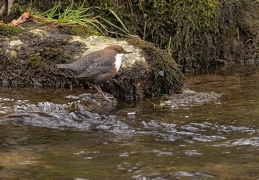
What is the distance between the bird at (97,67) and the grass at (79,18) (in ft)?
3.29

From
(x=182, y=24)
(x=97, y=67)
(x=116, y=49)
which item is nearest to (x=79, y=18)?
(x=116, y=49)

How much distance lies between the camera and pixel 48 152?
4090mm

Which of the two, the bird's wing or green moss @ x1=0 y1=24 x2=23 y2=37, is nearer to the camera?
the bird's wing

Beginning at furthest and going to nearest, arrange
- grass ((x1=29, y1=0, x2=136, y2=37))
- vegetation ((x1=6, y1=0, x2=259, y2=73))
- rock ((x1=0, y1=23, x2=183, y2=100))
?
vegetation ((x1=6, y1=0, x2=259, y2=73)), grass ((x1=29, y1=0, x2=136, y2=37)), rock ((x1=0, y1=23, x2=183, y2=100))

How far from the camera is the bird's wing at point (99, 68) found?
18.9ft

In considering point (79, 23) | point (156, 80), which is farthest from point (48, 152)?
point (79, 23)

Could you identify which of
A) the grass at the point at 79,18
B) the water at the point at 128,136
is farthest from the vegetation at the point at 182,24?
the water at the point at 128,136

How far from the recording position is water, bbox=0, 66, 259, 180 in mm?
3672

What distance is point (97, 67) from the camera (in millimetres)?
5801

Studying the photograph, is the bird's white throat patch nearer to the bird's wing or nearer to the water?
the bird's wing

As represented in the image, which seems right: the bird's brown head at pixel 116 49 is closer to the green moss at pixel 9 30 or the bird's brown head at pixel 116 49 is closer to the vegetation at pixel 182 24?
the green moss at pixel 9 30

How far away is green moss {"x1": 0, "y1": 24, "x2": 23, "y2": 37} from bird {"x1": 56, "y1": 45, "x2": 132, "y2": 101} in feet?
3.36

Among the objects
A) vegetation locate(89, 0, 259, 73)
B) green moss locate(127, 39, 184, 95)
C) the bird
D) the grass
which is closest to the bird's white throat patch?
the bird

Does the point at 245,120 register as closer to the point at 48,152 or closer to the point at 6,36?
the point at 48,152
